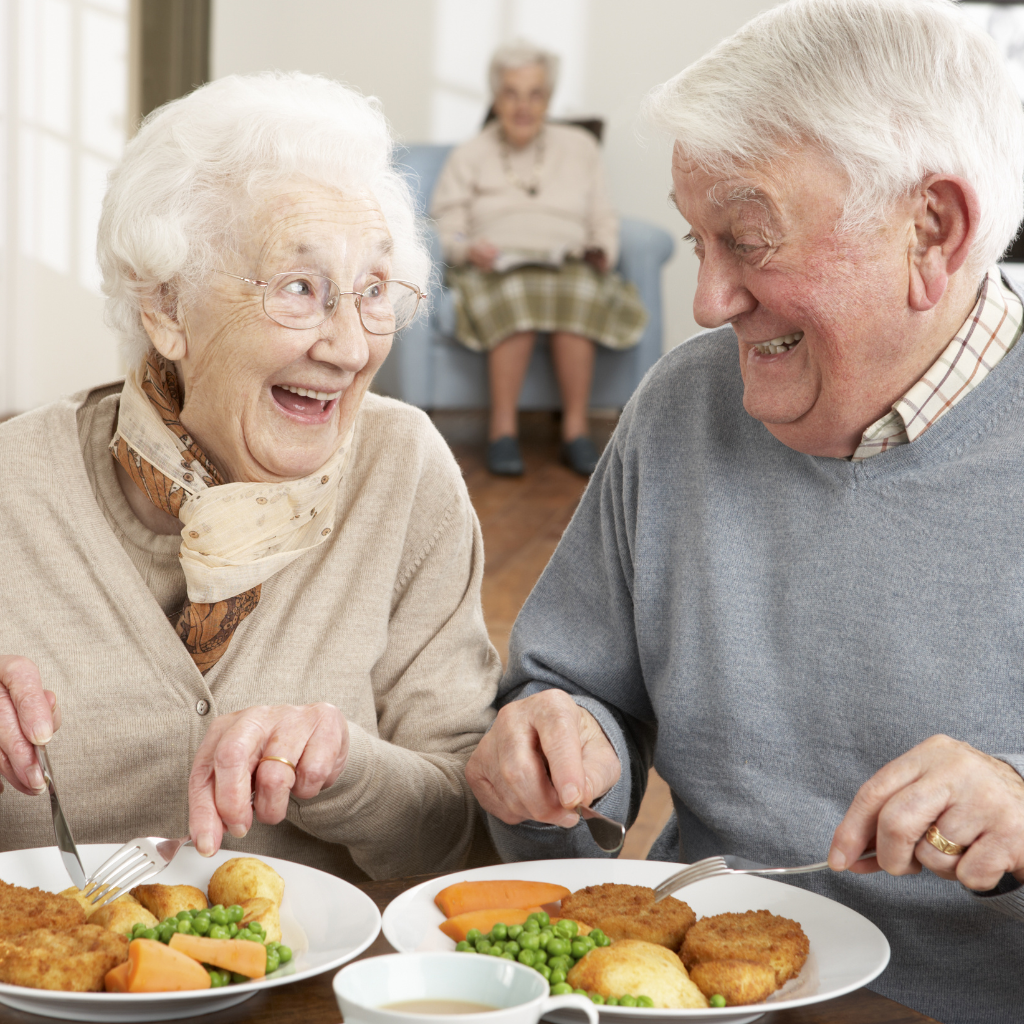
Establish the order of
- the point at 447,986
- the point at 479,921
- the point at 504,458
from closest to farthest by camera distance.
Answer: the point at 447,986 → the point at 479,921 → the point at 504,458

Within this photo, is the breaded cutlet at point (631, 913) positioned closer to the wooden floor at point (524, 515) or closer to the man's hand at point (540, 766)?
the man's hand at point (540, 766)

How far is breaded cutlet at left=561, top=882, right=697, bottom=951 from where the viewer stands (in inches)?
33.7

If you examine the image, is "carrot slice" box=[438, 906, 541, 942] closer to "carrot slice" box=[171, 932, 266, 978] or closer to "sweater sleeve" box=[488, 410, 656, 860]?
"carrot slice" box=[171, 932, 266, 978]

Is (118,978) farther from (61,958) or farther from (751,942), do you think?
(751,942)

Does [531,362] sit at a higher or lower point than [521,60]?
lower

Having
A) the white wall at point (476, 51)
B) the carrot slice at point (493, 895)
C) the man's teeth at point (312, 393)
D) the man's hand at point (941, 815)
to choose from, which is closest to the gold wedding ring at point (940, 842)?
the man's hand at point (941, 815)

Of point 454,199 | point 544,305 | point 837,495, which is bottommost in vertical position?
point 544,305

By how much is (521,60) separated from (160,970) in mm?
5368

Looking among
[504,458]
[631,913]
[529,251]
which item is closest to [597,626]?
[631,913]

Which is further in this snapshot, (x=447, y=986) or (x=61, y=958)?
(x=61, y=958)

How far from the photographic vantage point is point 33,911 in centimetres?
A: 84

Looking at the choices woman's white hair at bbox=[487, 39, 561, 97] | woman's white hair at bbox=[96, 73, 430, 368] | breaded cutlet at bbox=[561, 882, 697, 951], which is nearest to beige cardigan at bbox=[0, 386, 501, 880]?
woman's white hair at bbox=[96, 73, 430, 368]

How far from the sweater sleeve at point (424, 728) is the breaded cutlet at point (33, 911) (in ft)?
1.05

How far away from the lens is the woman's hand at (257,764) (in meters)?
0.97
